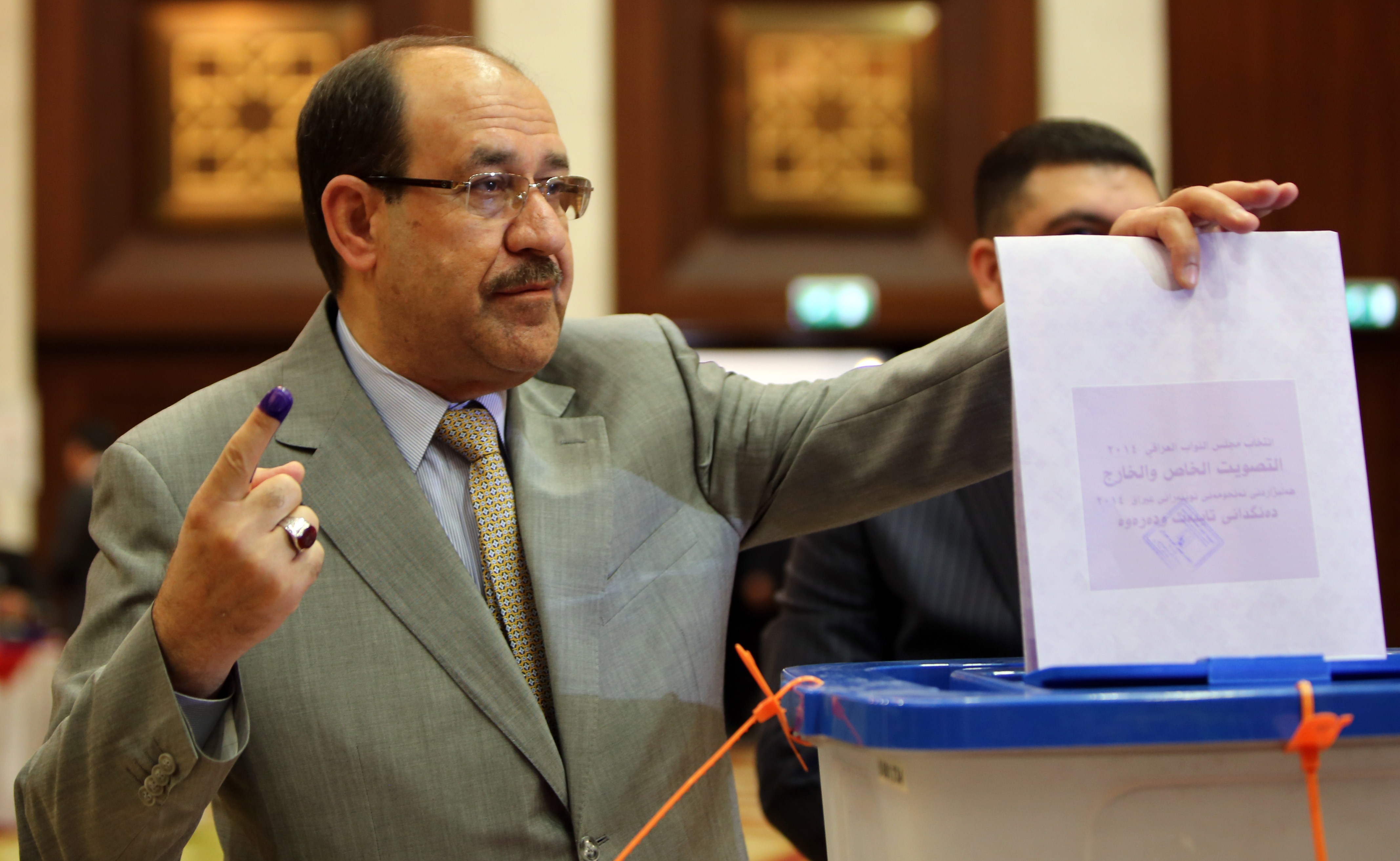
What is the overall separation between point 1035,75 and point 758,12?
1320 millimetres

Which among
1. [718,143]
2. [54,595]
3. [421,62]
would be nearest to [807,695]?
[421,62]

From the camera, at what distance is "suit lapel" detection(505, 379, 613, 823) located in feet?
4.81

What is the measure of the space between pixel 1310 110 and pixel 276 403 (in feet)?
20.2

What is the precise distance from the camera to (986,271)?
2109 mm

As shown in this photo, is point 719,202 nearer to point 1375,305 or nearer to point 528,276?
point 1375,305

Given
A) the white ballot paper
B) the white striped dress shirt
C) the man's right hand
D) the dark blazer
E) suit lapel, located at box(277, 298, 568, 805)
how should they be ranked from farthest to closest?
the dark blazer, the white striped dress shirt, suit lapel, located at box(277, 298, 568, 805), the man's right hand, the white ballot paper

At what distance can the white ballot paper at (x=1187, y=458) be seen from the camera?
104 centimetres

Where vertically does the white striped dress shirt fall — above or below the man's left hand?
below

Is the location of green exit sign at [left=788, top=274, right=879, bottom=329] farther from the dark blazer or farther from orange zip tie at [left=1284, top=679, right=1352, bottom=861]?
orange zip tie at [left=1284, top=679, right=1352, bottom=861]

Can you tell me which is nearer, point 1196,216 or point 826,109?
point 1196,216

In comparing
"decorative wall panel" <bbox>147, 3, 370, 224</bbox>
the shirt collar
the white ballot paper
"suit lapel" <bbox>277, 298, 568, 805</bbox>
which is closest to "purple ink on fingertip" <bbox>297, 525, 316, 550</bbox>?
"suit lapel" <bbox>277, 298, 568, 805</bbox>

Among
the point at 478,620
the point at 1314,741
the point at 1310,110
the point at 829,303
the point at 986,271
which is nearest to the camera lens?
the point at 1314,741

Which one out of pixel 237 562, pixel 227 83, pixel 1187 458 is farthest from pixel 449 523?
pixel 227 83

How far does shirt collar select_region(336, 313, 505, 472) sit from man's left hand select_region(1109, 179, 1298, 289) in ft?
2.73
